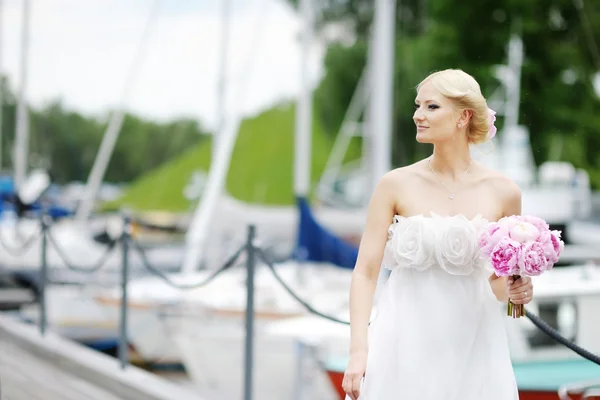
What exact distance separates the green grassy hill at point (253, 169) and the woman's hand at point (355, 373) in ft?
160

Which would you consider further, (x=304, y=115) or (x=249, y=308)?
(x=304, y=115)

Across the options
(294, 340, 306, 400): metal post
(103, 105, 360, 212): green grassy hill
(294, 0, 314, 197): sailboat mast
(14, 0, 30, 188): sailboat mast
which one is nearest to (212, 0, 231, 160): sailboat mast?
(294, 0, 314, 197): sailboat mast

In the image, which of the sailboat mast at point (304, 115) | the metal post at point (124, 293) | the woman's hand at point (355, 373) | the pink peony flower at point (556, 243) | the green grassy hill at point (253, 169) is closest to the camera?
the pink peony flower at point (556, 243)

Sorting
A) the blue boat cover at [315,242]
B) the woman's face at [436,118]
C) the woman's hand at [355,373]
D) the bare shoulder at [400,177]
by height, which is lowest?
the blue boat cover at [315,242]

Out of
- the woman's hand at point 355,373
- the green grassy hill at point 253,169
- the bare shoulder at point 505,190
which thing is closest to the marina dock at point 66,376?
the woman's hand at point 355,373

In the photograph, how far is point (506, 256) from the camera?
2430mm

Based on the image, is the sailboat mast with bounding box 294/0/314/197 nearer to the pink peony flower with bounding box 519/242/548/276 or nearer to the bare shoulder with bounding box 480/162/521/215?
the bare shoulder with bounding box 480/162/521/215

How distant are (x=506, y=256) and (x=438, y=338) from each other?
0.39m

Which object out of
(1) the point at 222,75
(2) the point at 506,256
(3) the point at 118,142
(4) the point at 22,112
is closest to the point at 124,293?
(2) the point at 506,256

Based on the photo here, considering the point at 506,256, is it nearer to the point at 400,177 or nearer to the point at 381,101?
the point at 400,177

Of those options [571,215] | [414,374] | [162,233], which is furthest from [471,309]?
[162,233]

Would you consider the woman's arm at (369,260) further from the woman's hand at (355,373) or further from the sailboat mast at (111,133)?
the sailboat mast at (111,133)

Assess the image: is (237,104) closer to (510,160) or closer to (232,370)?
(232,370)

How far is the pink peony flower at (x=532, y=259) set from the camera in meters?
2.45
